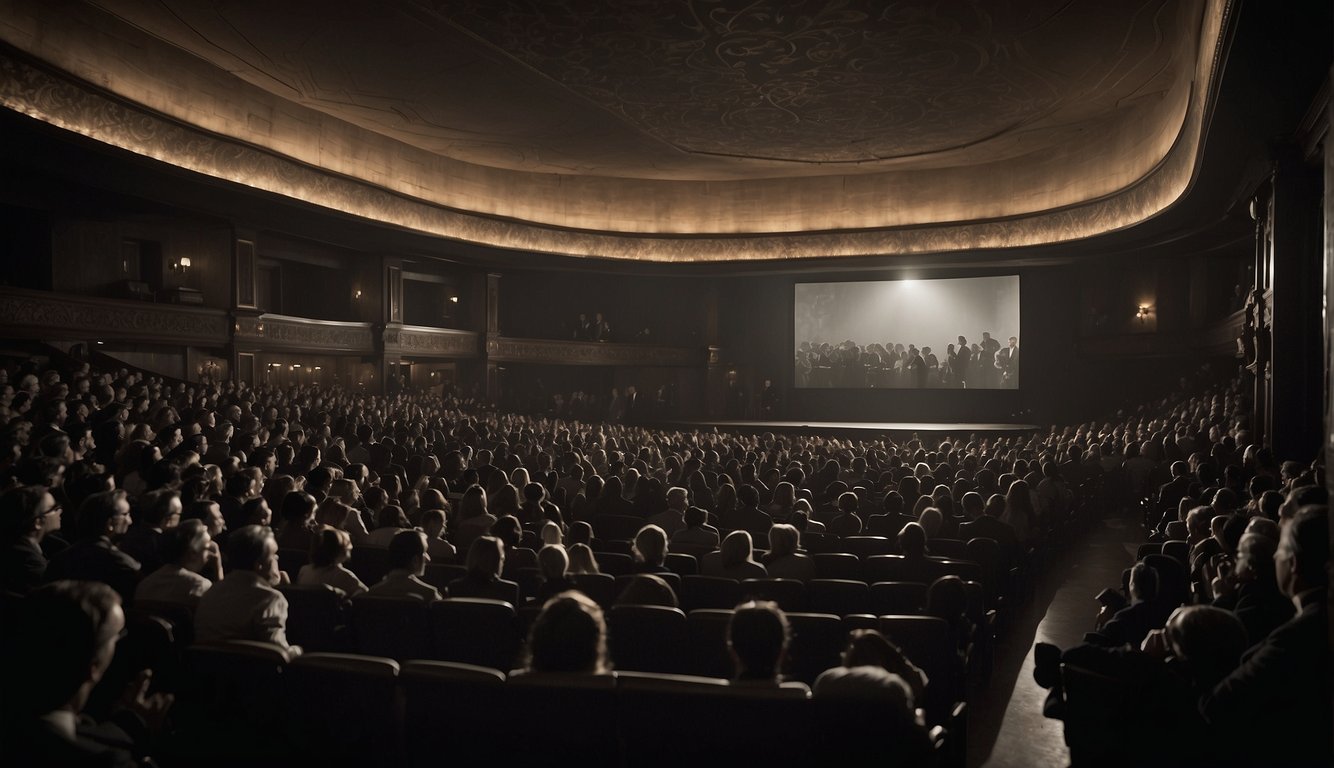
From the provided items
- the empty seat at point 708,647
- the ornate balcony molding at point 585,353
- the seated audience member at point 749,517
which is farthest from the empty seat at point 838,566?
the ornate balcony molding at point 585,353

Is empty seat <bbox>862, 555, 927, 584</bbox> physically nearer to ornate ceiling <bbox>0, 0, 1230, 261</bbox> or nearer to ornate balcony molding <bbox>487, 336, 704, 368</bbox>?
ornate ceiling <bbox>0, 0, 1230, 261</bbox>

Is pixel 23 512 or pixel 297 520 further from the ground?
pixel 23 512

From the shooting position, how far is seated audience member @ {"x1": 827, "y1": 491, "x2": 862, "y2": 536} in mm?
8469

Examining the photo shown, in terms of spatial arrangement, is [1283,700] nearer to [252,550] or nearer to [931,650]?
[931,650]

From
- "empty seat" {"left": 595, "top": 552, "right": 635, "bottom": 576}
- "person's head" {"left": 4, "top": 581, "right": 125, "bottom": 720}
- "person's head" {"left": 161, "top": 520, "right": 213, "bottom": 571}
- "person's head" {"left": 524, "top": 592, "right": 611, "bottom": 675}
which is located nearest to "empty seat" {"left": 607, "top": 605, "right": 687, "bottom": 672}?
"person's head" {"left": 524, "top": 592, "right": 611, "bottom": 675}

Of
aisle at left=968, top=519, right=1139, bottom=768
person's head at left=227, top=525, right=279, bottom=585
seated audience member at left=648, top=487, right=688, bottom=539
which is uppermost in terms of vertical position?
person's head at left=227, top=525, right=279, bottom=585

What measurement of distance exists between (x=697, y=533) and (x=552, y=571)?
2309 mm

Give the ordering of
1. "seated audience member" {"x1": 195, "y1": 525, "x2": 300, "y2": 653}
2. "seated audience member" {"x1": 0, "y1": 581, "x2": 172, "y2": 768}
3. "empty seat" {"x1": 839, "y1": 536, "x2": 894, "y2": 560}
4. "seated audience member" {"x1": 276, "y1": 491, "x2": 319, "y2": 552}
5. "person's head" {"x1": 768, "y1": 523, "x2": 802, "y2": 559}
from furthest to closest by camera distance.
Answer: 1. "empty seat" {"x1": 839, "y1": 536, "x2": 894, "y2": 560}
2. "seated audience member" {"x1": 276, "y1": 491, "x2": 319, "y2": 552}
3. "person's head" {"x1": 768, "y1": 523, "x2": 802, "y2": 559}
4. "seated audience member" {"x1": 195, "y1": 525, "x2": 300, "y2": 653}
5. "seated audience member" {"x1": 0, "y1": 581, "x2": 172, "y2": 768}

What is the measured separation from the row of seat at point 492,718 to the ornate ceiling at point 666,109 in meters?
7.47

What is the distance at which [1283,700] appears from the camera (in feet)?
10.7

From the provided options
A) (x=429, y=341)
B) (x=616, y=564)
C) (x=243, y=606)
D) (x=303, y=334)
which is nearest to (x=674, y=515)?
(x=616, y=564)

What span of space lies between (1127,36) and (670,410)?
717 inches

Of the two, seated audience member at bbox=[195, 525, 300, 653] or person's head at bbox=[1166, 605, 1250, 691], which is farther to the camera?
seated audience member at bbox=[195, 525, 300, 653]

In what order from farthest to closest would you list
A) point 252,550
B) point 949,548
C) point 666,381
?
point 666,381 → point 949,548 → point 252,550
